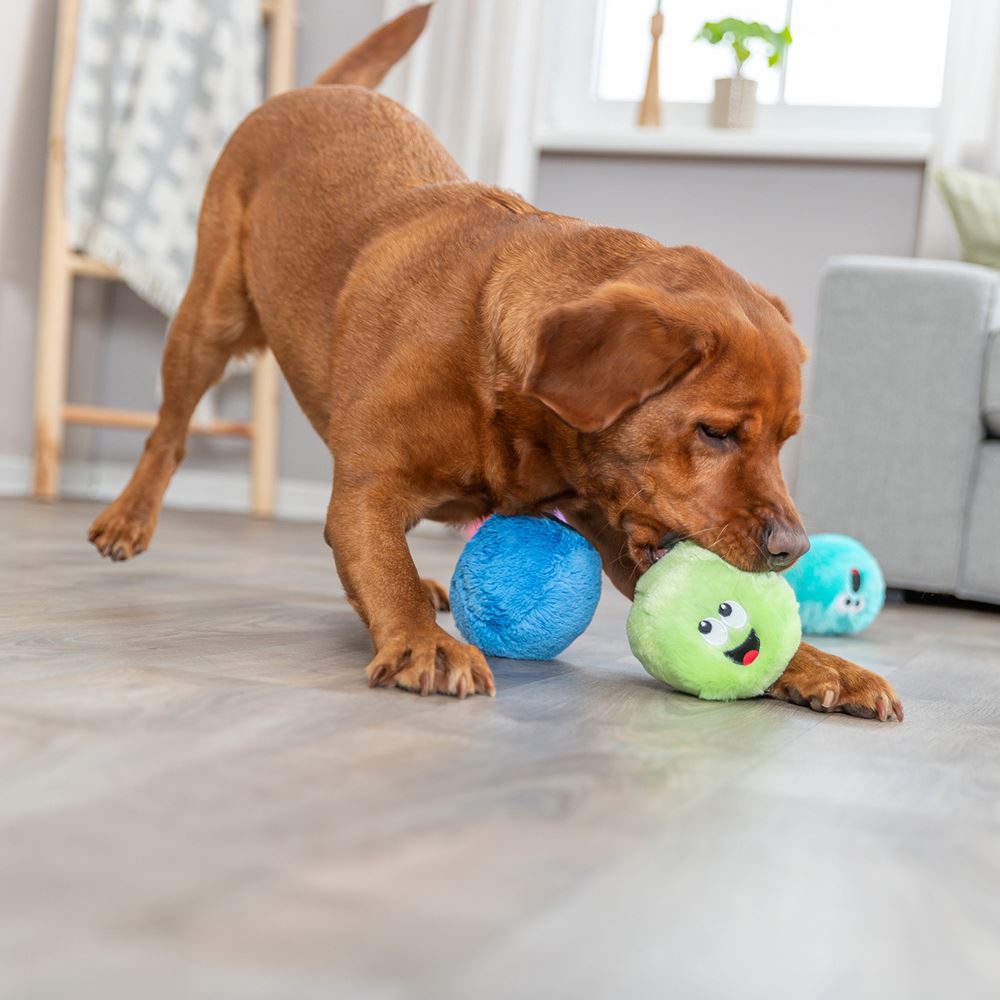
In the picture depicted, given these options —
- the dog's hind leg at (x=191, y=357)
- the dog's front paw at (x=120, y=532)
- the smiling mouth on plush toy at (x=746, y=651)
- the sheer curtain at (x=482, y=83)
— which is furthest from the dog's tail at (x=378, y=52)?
the smiling mouth on plush toy at (x=746, y=651)

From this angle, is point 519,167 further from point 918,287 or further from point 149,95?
point 918,287

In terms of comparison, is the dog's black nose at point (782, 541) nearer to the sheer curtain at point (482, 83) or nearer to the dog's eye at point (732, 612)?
the dog's eye at point (732, 612)

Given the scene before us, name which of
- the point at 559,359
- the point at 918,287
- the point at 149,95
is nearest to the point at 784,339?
the point at 559,359

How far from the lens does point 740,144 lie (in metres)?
4.46

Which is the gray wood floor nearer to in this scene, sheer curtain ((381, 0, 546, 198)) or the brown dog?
the brown dog

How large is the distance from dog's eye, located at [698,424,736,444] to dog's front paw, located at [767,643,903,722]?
0.32 m

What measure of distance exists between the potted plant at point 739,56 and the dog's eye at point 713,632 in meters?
3.15

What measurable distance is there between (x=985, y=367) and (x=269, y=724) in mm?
2549

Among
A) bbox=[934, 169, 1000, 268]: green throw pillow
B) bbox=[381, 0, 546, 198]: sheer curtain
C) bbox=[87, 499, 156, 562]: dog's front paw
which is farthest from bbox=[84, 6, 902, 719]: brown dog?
bbox=[381, 0, 546, 198]: sheer curtain

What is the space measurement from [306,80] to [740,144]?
5.40 feet

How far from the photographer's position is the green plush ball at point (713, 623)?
164cm

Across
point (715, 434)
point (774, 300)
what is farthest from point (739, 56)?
point (715, 434)

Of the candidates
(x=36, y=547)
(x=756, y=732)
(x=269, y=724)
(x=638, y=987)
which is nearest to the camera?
(x=638, y=987)

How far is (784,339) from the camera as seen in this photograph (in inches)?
67.5
